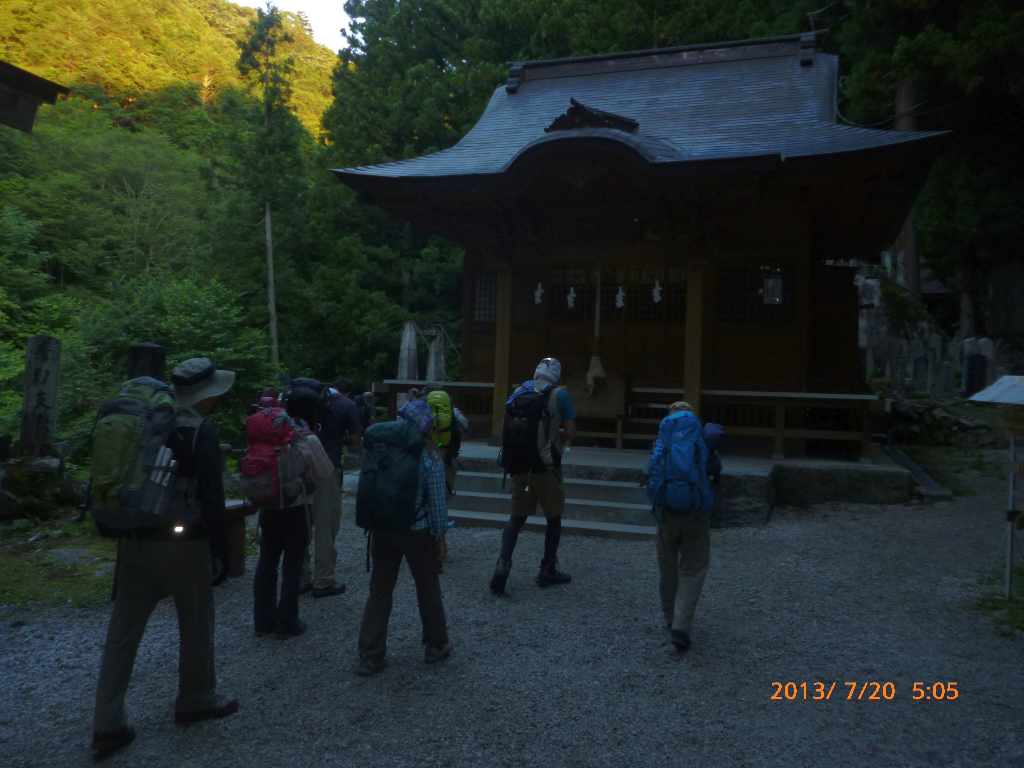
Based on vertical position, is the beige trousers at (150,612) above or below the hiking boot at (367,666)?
above

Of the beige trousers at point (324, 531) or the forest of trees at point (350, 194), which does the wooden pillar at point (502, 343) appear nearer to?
the beige trousers at point (324, 531)

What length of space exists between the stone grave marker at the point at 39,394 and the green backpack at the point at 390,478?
597 centimetres

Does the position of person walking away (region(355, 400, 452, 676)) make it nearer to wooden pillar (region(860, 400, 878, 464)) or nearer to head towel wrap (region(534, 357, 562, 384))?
head towel wrap (region(534, 357, 562, 384))

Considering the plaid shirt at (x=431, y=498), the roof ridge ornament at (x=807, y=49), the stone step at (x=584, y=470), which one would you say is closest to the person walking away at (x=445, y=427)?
the stone step at (x=584, y=470)

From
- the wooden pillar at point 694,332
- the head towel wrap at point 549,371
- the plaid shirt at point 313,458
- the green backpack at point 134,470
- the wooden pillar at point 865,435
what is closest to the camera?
the green backpack at point 134,470

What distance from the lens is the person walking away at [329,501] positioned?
5488 mm

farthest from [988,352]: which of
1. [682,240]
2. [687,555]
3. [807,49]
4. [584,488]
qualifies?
[687,555]

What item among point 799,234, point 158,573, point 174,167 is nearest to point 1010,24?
point 799,234

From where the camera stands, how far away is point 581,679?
403cm

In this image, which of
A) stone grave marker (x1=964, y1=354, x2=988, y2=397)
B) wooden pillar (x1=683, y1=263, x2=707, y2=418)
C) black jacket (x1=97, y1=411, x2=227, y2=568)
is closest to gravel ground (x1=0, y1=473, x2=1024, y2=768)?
black jacket (x1=97, y1=411, x2=227, y2=568)

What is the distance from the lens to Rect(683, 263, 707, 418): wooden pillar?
9344 mm

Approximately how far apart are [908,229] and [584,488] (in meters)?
17.7

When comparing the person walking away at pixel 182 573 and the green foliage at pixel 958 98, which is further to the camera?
the green foliage at pixel 958 98

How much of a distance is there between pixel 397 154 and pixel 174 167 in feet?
44.3
